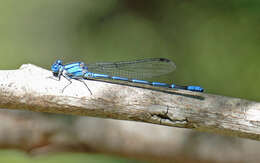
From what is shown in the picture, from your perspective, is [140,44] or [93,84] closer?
[93,84]

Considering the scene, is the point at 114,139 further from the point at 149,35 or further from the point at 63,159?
the point at 149,35

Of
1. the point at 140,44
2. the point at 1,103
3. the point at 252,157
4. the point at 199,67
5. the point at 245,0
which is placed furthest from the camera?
the point at 140,44

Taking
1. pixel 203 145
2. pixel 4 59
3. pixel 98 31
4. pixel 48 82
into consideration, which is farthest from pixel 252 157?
pixel 4 59

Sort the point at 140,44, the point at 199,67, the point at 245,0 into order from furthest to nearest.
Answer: the point at 140,44
the point at 199,67
the point at 245,0

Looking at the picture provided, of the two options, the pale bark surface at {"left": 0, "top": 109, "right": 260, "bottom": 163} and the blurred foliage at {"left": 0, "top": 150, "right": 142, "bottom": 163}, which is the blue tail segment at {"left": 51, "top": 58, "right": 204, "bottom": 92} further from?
the blurred foliage at {"left": 0, "top": 150, "right": 142, "bottom": 163}

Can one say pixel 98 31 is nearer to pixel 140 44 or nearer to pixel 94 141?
pixel 140 44
